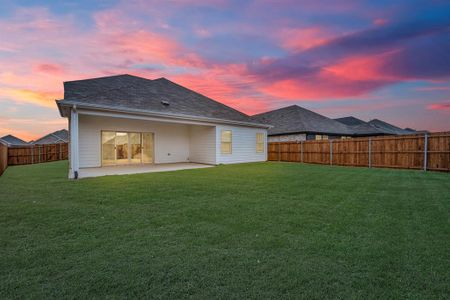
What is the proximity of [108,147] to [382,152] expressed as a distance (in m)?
15.6

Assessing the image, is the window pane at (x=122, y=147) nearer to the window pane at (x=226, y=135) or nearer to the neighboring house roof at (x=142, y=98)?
the neighboring house roof at (x=142, y=98)

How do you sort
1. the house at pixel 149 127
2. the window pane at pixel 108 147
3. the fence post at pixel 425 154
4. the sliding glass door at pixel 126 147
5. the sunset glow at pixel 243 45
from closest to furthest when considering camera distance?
the sunset glow at pixel 243 45
the house at pixel 149 127
the fence post at pixel 425 154
the window pane at pixel 108 147
the sliding glass door at pixel 126 147

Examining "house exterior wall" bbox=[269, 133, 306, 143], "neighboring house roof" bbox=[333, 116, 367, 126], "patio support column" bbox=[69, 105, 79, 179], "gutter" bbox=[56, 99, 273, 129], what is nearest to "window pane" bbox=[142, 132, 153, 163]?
"gutter" bbox=[56, 99, 273, 129]

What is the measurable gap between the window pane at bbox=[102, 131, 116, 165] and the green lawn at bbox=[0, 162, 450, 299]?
25.8 ft

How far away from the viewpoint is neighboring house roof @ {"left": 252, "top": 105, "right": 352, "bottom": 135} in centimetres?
2178

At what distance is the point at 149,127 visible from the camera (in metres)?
14.6

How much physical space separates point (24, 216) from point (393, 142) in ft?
50.5

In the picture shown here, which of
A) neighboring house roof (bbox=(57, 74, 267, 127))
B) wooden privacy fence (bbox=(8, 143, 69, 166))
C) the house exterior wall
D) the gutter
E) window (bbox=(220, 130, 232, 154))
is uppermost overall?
neighboring house roof (bbox=(57, 74, 267, 127))

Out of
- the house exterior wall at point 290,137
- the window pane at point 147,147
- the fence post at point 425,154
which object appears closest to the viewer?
the fence post at point 425,154

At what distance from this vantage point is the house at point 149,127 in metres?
11.2

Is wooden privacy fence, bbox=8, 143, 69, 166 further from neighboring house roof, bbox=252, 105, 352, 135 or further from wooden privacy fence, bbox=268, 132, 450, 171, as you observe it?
wooden privacy fence, bbox=268, 132, 450, 171

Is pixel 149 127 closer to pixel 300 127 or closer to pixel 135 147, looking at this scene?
pixel 135 147

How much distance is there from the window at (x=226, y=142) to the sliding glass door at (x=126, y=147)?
180 inches

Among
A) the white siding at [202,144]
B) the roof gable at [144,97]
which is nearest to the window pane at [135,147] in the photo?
the roof gable at [144,97]
